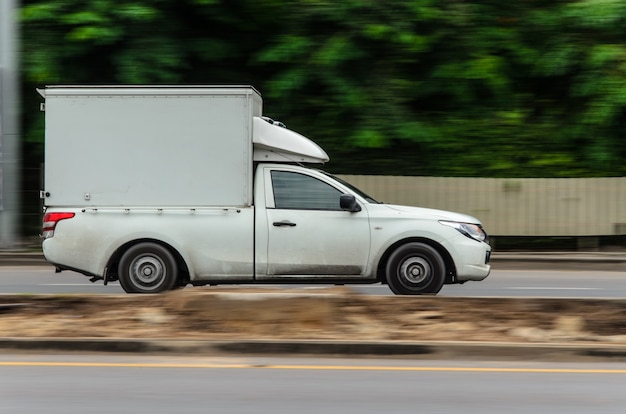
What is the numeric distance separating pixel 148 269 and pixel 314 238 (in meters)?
1.95

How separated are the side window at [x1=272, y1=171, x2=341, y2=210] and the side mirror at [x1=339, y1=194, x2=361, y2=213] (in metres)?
0.14

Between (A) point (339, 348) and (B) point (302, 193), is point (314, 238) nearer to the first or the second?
(B) point (302, 193)

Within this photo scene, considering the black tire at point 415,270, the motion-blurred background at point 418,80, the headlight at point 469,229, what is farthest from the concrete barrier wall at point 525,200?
the black tire at point 415,270

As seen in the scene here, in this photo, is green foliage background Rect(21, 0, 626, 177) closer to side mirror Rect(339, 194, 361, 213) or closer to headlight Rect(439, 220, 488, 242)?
headlight Rect(439, 220, 488, 242)

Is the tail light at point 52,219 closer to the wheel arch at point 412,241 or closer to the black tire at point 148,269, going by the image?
the black tire at point 148,269

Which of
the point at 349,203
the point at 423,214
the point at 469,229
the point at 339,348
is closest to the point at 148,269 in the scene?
the point at 349,203

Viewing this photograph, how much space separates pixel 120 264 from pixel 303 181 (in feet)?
7.61

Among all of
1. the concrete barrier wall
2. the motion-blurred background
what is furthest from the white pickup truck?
the concrete barrier wall

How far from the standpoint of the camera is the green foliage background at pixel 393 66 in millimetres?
19516

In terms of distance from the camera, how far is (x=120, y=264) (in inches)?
445

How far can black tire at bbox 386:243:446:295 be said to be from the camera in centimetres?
1130

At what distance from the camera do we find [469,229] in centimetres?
1154

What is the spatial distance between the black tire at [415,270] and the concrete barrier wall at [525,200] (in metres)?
8.91

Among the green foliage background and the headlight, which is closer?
the headlight
